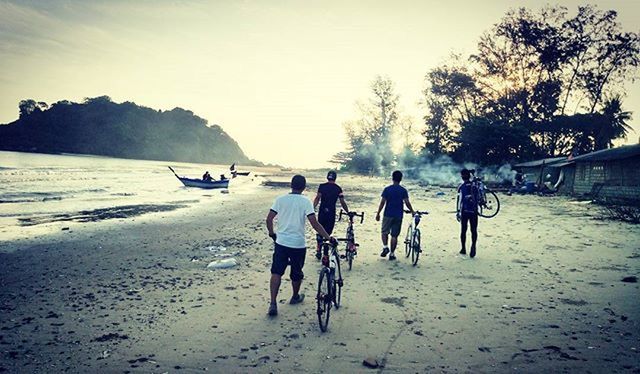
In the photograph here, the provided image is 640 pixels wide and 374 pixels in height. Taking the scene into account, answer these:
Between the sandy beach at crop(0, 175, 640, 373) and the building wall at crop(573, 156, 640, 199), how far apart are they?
1673 centimetres

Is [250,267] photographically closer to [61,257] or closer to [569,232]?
[61,257]

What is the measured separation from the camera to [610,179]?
86.3 feet

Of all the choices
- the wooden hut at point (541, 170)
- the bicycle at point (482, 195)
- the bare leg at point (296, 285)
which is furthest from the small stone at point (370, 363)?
the wooden hut at point (541, 170)

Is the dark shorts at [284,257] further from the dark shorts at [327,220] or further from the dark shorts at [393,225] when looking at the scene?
the dark shorts at [393,225]

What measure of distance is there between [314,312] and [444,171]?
52.9 meters

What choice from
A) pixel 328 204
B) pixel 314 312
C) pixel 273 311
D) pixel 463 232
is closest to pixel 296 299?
pixel 314 312

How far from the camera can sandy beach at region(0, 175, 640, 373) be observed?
4.66 metres

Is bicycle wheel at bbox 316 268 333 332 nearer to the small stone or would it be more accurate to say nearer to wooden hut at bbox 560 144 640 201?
the small stone

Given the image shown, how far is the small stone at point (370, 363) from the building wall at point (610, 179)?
27.2m

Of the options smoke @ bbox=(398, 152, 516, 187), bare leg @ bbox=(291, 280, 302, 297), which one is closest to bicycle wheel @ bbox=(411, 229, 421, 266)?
bare leg @ bbox=(291, 280, 302, 297)

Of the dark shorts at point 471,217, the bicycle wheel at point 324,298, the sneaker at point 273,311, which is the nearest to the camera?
the bicycle wheel at point 324,298

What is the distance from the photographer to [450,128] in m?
62.0

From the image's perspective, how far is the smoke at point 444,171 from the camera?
44688mm

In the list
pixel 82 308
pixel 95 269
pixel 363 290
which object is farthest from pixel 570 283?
pixel 95 269
